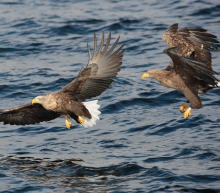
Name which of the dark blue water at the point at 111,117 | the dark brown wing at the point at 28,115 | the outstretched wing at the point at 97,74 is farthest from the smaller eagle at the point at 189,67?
the dark brown wing at the point at 28,115

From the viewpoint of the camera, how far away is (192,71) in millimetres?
9273

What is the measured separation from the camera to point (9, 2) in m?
18.5

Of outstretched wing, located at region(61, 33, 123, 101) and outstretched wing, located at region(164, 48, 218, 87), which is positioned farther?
outstretched wing, located at region(61, 33, 123, 101)

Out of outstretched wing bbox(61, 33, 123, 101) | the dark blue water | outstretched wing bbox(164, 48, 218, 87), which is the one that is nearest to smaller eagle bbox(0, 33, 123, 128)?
outstretched wing bbox(61, 33, 123, 101)

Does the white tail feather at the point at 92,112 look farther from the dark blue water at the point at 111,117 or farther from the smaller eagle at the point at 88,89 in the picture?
the dark blue water at the point at 111,117

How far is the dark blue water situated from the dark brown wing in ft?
1.26

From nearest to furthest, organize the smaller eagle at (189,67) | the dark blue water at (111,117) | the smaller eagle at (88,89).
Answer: the dark blue water at (111,117), the smaller eagle at (189,67), the smaller eagle at (88,89)

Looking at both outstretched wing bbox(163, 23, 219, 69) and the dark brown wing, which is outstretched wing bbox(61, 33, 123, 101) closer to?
the dark brown wing

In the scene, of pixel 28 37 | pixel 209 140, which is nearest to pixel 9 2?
pixel 28 37

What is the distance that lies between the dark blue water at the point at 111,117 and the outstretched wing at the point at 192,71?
1.02 metres

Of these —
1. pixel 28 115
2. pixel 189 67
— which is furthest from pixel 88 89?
pixel 189 67

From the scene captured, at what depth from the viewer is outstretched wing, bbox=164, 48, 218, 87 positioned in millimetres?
8912

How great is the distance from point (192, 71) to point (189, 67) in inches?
5.1

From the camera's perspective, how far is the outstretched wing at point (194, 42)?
32.1ft
